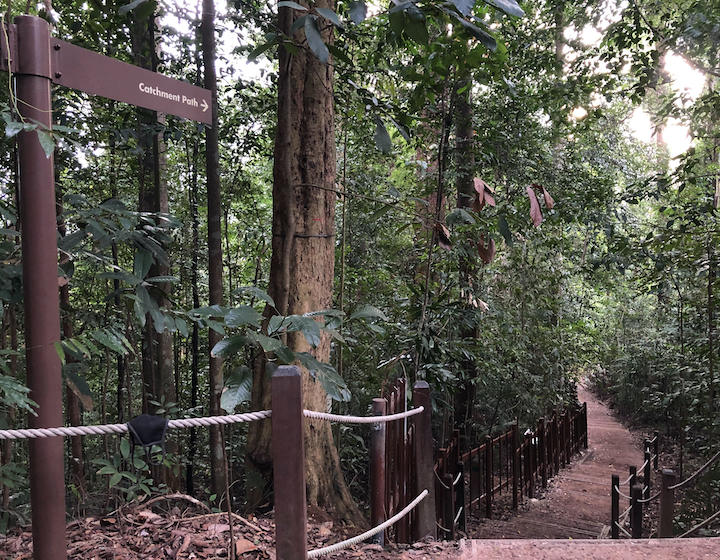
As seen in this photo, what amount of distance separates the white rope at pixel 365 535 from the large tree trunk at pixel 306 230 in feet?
2.10

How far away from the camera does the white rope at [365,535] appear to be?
203 centimetres

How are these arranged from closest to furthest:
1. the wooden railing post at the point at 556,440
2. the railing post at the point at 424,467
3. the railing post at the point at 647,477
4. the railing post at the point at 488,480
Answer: the railing post at the point at 424,467, the railing post at the point at 647,477, the railing post at the point at 488,480, the wooden railing post at the point at 556,440

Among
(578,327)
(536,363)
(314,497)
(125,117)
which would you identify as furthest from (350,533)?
(578,327)

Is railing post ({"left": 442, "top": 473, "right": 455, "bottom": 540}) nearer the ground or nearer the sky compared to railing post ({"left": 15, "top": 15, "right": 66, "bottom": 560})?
nearer the ground

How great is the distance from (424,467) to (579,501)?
6.20 m

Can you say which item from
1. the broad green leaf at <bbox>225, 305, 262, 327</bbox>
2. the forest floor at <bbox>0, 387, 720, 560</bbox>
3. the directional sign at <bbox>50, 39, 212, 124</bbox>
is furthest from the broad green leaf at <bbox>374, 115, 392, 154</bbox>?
the forest floor at <bbox>0, 387, 720, 560</bbox>

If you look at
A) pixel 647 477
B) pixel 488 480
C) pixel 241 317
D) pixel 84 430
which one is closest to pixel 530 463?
pixel 488 480

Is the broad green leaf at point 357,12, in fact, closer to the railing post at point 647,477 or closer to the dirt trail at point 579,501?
→ the dirt trail at point 579,501

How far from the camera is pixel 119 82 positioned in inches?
79.1

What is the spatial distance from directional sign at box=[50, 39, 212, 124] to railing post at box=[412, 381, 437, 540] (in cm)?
188

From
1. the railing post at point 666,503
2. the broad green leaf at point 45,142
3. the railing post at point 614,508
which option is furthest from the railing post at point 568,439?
the broad green leaf at point 45,142

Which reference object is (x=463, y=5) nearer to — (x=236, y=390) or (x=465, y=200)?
(x=236, y=390)

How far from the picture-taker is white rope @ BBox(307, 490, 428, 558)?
6.66 ft

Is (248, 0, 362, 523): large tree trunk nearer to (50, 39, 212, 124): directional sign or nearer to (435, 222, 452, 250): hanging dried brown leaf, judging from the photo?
(435, 222, 452, 250): hanging dried brown leaf
